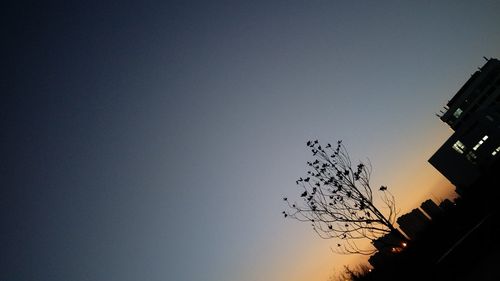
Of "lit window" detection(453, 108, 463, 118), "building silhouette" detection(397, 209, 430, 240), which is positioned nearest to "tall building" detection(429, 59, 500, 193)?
"lit window" detection(453, 108, 463, 118)

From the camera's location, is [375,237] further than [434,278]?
Yes

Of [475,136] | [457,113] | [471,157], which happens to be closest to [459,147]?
[471,157]

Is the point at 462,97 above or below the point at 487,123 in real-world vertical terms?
above

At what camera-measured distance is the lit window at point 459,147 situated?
52188 mm

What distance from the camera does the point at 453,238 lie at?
29.8 feet

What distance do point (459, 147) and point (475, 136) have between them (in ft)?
10.2

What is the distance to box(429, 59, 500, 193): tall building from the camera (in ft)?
161

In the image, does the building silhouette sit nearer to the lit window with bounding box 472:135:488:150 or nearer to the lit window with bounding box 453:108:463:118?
the lit window with bounding box 472:135:488:150

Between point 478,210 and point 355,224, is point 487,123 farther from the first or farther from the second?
point 478,210

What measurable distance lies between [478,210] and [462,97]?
2656 inches

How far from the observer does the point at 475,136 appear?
50.4 meters

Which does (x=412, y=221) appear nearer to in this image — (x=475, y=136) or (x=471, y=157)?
(x=471, y=157)

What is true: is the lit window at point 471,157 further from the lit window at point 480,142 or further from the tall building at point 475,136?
the lit window at point 480,142

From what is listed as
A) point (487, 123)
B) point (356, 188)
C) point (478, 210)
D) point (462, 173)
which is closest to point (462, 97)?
point (487, 123)
